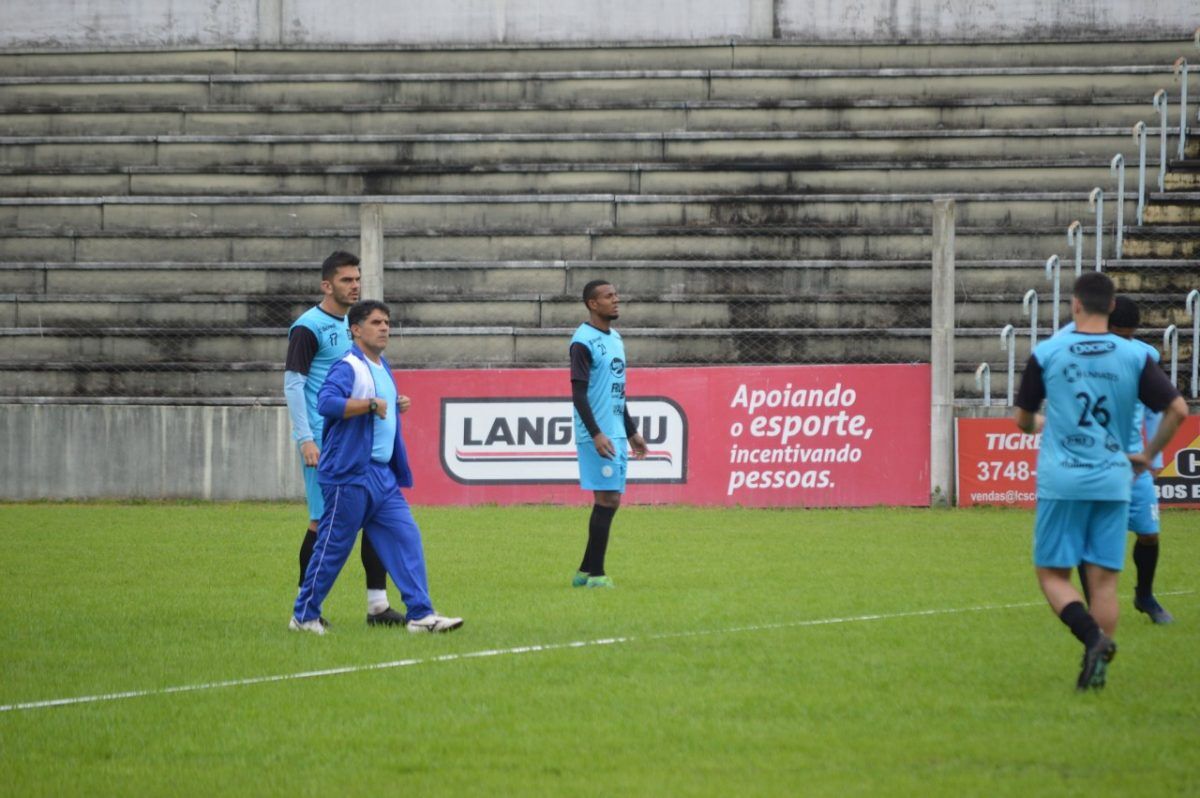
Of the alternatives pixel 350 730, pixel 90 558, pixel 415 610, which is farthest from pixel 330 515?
pixel 90 558

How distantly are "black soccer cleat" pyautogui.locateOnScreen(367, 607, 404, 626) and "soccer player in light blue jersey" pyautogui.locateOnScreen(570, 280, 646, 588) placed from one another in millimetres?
2266

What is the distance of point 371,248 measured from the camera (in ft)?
68.1

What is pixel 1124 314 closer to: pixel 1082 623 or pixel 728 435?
pixel 1082 623

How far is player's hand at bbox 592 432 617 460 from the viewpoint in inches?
489

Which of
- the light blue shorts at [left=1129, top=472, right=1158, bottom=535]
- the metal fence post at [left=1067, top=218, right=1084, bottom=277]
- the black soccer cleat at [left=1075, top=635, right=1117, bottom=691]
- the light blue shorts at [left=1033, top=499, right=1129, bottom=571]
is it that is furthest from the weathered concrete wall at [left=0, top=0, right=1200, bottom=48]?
the black soccer cleat at [left=1075, top=635, right=1117, bottom=691]

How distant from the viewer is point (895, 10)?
2867cm

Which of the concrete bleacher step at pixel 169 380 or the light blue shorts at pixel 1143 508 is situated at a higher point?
Answer: the concrete bleacher step at pixel 169 380

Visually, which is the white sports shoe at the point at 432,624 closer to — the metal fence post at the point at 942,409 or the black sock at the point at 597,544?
the black sock at the point at 597,544

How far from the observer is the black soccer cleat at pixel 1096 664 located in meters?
7.66

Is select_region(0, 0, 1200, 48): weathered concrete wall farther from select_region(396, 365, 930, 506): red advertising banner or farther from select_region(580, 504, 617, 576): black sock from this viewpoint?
select_region(580, 504, 617, 576): black sock

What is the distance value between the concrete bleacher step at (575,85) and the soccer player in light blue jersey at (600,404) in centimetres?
1538

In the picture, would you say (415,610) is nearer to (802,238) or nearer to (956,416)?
(956,416)

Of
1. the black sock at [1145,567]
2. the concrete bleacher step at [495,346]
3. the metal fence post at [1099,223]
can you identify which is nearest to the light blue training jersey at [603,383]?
the black sock at [1145,567]

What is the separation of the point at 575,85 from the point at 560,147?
1.66 m
